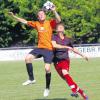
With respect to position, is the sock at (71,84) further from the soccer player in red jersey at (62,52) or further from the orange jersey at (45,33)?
the orange jersey at (45,33)

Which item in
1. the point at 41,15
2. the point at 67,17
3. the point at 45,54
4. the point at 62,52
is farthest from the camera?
the point at 67,17

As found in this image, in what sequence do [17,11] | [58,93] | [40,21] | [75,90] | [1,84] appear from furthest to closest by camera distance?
1. [17,11]
2. [1,84]
3. [58,93]
4. [40,21]
5. [75,90]

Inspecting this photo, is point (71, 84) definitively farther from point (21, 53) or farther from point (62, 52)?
point (21, 53)

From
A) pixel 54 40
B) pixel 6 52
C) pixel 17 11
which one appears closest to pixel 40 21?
pixel 54 40

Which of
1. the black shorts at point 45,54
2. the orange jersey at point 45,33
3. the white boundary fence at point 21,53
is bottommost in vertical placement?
the white boundary fence at point 21,53

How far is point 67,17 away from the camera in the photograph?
168 feet

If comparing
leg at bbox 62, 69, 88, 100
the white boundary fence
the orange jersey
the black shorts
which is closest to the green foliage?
the white boundary fence

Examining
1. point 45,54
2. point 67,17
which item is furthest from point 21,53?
point 45,54

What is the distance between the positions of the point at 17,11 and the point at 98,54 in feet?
60.3

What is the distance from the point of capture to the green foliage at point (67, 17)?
51.0 m

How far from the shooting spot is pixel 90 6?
5100 cm

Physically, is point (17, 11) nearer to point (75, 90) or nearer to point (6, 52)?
point (6, 52)

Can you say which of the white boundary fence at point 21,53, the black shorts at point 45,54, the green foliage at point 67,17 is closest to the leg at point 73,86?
the black shorts at point 45,54

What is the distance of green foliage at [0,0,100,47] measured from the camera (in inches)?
2007
